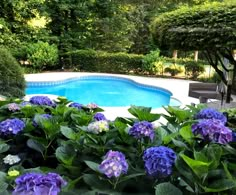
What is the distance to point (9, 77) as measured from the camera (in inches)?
321

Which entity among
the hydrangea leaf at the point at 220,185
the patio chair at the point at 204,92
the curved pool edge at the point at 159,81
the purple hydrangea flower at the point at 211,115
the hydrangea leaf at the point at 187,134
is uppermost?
the purple hydrangea flower at the point at 211,115

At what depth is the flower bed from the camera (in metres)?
1.24

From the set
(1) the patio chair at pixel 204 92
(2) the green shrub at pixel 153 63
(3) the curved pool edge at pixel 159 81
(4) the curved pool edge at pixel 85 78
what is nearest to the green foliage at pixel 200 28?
(1) the patio chair at pixel 204 92

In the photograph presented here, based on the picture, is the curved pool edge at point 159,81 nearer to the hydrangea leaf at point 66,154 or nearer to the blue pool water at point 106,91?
the blue pool water at point 106,91

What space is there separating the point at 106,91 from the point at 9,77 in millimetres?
6599

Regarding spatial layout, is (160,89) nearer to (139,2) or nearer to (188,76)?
(188,76)

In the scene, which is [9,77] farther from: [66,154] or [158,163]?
[158,163]

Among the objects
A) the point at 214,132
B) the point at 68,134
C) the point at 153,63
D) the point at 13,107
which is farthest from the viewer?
the point at 153,63

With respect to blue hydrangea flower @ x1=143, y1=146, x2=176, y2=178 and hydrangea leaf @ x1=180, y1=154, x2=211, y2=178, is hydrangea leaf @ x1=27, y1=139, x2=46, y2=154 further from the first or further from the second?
hydrangea leaf @ x1=180, y1=154, x2=211, y2=178

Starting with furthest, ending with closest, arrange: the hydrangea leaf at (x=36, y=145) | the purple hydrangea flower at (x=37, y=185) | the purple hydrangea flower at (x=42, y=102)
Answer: the purple hydrangea flower at (x=42, y=102) < the hydrangea leaf at (x=36, y=145) < the purple hydrangea flower at (x=37, y=185)

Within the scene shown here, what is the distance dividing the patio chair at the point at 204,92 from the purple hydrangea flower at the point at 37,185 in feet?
26.5

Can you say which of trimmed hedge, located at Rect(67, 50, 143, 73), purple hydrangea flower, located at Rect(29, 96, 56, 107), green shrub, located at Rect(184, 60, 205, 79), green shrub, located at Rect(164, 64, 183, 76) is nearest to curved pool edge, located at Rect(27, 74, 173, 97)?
trimmed hedge, located at Rect(67, 50, 143, 73)

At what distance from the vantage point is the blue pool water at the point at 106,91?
12.5 m

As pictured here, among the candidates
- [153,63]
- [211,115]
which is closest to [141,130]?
[211,115]
